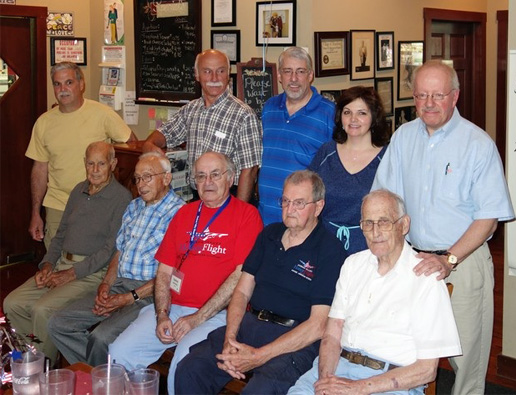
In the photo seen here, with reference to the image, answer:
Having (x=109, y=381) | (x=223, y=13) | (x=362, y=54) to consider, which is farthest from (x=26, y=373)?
(x=362, y=54)

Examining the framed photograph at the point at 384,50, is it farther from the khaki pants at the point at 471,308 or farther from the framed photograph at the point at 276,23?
the khaki pants at the point at 471,308

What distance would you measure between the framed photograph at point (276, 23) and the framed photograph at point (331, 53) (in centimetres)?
19

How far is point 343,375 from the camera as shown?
2809mm

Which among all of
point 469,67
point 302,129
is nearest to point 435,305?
point 302,129

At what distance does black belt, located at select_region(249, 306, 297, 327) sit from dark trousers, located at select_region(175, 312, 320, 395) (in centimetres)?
2

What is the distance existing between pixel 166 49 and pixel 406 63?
80.6 inches

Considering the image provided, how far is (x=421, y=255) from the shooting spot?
273 centimetres

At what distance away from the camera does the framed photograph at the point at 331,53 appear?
5254mm

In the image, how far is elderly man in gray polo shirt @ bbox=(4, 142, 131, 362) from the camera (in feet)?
13.3

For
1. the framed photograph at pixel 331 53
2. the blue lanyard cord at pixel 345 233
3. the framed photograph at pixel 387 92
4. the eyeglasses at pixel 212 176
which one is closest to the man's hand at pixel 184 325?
the eyeglasses at pixel 212 176

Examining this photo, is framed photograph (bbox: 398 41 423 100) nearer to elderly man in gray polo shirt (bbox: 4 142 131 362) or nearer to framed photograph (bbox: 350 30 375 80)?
framed photograph (bbox: 350 30 375 80)

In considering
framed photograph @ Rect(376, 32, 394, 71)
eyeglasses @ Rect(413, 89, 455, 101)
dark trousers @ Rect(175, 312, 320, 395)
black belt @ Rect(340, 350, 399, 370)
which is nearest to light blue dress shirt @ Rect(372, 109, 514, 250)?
eyeglasses @ Rect(413, 89, 455, 101)

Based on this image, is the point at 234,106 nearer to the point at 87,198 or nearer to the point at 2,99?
the point at 87,198

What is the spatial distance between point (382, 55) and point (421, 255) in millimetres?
3603
